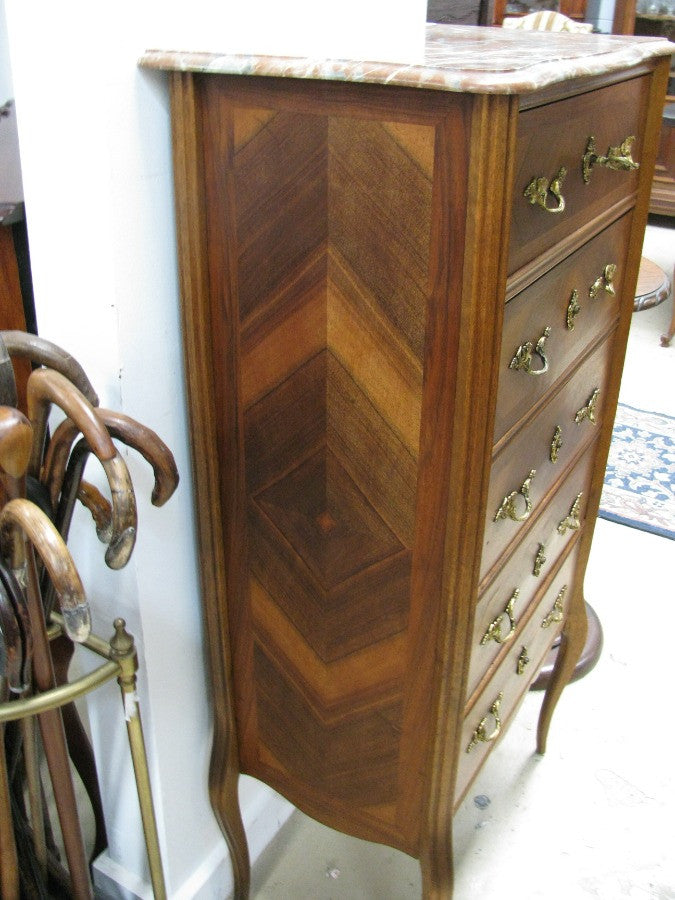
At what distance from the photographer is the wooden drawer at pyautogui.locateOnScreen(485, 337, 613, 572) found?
950 mm

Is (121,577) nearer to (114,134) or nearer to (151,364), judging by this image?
(151,364)

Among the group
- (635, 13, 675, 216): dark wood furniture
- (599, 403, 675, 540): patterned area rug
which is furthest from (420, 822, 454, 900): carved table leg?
(635, 13, 675, 216): dark wood furniture

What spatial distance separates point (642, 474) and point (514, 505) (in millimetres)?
1647

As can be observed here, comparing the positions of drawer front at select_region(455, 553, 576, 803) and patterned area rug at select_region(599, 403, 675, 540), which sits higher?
drawer front at select_region(455, 553, 576, 803)

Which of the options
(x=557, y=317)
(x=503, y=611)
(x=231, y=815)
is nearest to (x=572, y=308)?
(x=557, y=317)

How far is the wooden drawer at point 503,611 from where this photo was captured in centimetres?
100

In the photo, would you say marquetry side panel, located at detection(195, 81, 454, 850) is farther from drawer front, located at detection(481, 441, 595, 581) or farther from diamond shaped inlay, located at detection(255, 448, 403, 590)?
drawer front, located at detection(481, 441, 595, 581)

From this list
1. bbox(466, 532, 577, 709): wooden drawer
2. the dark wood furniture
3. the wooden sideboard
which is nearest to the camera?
the wooden sideboard

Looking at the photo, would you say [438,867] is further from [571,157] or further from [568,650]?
[571,157]

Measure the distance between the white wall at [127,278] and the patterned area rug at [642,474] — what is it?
1.50 metres

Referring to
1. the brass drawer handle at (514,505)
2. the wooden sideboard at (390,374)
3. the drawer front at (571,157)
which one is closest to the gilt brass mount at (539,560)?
the wooden sideboard at (390,374)

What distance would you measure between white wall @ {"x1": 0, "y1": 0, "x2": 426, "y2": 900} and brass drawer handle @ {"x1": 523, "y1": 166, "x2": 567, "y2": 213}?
337 millimetres

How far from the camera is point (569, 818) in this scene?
4.77ft

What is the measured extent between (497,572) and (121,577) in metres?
0.43
